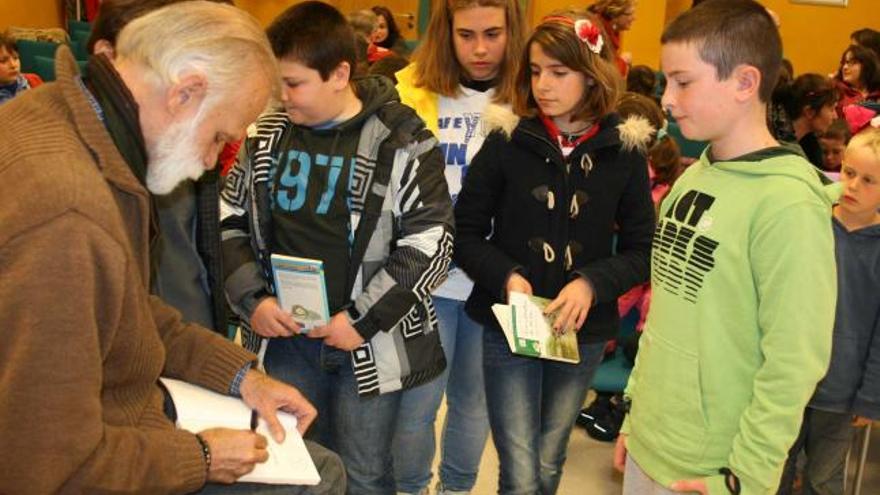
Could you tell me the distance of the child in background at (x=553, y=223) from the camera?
6.89 ft

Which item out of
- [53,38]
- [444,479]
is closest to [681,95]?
[444,479]

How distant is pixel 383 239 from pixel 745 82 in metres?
0.90

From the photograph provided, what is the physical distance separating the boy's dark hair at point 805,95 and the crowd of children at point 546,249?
207 centimetres

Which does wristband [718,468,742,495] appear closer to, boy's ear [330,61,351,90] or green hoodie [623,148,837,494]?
green hoodie [623,148,837,494]

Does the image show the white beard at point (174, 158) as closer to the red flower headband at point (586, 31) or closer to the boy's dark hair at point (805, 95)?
the red flower headband at point (586, 31)

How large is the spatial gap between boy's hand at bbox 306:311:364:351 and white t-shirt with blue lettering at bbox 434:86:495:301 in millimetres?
432

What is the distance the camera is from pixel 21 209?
114cm

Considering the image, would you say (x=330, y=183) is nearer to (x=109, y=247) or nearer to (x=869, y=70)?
(x=109, y=247)

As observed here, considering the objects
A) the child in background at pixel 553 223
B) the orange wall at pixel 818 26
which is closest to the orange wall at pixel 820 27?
the orange wall at pixel 818 26

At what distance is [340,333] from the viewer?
6.47 feet

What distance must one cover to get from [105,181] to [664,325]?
1.12 meters

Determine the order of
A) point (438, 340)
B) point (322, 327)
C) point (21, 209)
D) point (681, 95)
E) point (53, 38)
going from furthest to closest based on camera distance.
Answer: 1. point (53, 38)
2. point (438, 340)
3. point (322, 327)
4. point (681, 95)
5. point (21, 209)

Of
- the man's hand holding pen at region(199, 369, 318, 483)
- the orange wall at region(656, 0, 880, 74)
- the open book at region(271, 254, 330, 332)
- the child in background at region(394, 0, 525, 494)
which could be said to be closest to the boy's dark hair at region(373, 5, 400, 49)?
the child in background at region(394, 0, 525, 494)

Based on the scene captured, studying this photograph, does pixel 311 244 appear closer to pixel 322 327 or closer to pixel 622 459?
pixel 322 327
